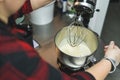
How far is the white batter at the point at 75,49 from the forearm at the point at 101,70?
0.14 meters

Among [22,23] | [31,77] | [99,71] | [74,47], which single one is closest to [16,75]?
[31,77]

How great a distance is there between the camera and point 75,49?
1000 mm

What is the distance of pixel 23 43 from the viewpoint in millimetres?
592

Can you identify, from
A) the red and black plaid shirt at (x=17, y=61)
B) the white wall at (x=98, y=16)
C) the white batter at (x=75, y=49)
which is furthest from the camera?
the white wall at (x=98, y=16)

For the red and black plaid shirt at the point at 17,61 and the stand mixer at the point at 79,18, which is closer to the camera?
the red and black plaid shirt at the point at 17,61

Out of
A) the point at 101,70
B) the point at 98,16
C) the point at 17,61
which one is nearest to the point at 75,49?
the point at 101,70

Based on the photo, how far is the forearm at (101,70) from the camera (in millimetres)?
816

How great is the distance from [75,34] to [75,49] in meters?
0.09

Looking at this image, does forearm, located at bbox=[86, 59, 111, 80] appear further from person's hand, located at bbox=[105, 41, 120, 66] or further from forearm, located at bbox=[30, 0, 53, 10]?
forearm, located at bbox=[30, 0, 53, 10]

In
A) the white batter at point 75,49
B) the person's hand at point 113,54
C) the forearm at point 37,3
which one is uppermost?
the forearm at point 37,3

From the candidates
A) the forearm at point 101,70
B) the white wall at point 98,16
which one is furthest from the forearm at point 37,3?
the forearm at point 101,70

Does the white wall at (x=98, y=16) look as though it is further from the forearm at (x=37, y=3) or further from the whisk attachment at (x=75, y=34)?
the forearm at (x=37, y=3)

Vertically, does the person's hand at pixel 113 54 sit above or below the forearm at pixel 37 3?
below

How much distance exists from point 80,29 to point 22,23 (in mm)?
349
